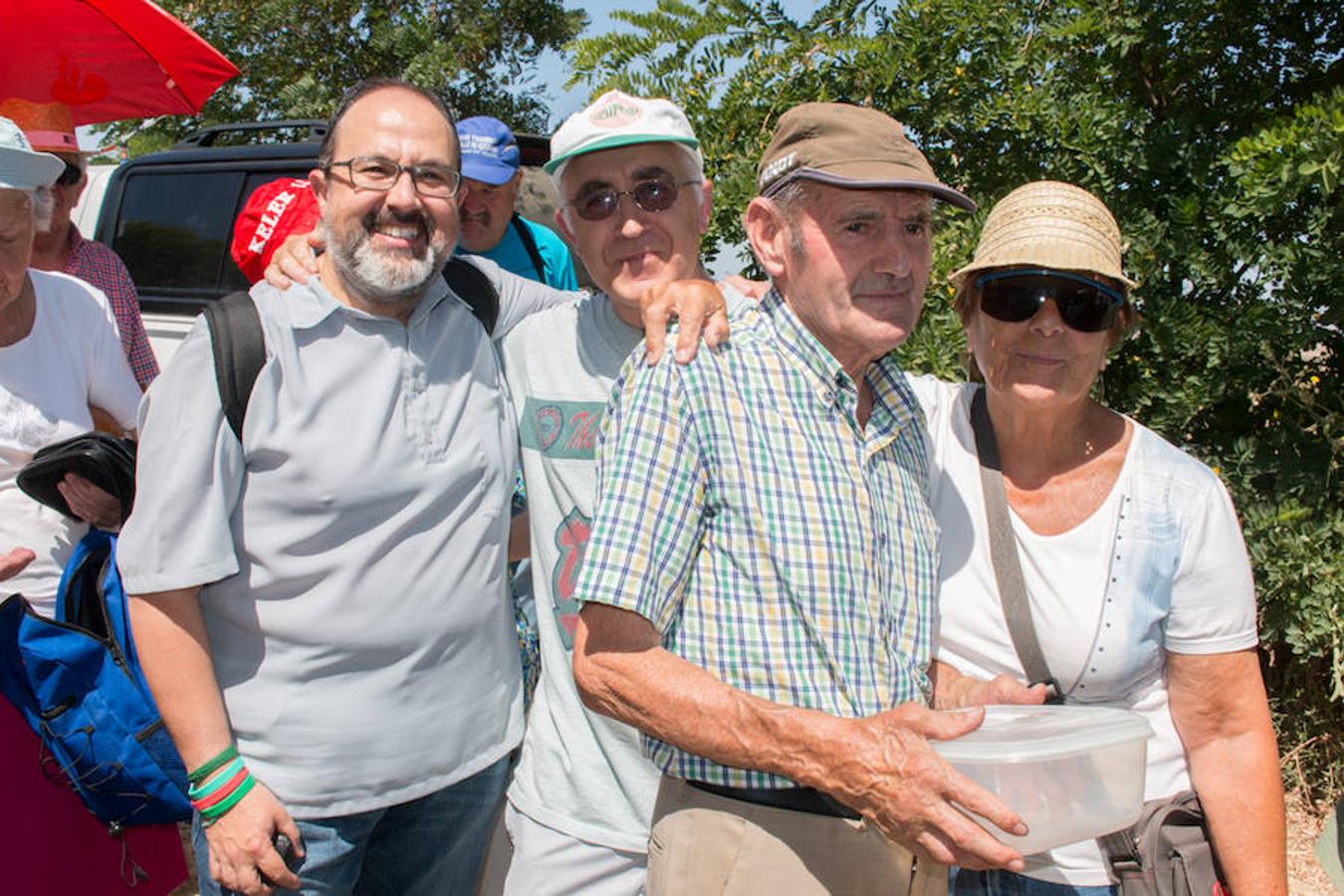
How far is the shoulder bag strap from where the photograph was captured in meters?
1.98

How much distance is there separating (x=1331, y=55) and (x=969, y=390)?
2.67 metres

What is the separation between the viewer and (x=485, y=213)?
11.5 ft

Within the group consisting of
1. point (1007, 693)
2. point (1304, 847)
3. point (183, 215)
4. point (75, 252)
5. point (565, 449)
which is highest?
point (183, 215)

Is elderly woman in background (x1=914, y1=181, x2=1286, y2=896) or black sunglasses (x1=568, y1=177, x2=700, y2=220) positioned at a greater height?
black sunglasses (x1=568, y1=177, x2=700, y2=220)

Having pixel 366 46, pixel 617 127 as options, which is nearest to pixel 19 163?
pixel 617 127

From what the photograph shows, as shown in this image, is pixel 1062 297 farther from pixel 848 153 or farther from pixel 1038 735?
pixel 1038 735

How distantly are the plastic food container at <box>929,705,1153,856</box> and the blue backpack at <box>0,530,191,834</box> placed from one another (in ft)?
5.58

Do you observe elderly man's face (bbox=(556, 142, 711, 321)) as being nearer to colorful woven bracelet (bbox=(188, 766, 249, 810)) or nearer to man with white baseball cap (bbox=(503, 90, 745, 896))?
man with white baseball cap (bbox=(503, 90, 745, 896))

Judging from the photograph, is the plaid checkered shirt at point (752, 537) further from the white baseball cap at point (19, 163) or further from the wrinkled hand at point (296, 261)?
the white baseball cap at point (19, 163)

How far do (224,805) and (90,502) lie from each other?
881 millimetres

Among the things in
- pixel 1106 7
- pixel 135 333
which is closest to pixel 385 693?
pixel 135 333

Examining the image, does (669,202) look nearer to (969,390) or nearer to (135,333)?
(969,390)

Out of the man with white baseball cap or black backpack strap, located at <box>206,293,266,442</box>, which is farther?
the man with white baseball cap

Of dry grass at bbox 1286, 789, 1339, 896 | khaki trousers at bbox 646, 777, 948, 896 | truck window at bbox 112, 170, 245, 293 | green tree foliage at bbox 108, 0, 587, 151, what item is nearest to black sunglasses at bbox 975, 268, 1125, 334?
khaki trousers at bbox 646, 777, 948, 896
